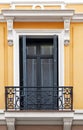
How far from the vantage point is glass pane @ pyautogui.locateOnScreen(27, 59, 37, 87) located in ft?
55.9

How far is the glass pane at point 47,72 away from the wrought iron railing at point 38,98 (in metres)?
0.28

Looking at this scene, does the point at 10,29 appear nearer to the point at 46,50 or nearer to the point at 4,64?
the point at 4,64

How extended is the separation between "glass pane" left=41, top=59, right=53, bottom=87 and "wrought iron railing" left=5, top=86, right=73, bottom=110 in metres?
0.28

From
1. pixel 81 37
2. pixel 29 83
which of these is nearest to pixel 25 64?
pixel 29 83

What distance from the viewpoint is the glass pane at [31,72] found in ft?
55.9

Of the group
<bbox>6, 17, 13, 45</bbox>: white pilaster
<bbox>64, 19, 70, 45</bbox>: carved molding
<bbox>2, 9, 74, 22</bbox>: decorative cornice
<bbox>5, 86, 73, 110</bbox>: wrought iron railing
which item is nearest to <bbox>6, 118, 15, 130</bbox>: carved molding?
<bbox>5, 86, 73, 110</bbox>: wrought iron railing

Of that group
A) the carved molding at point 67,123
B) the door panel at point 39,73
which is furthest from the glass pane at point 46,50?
the carved molding at point 67,123

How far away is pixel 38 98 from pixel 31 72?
83cm

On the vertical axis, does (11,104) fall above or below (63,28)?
below

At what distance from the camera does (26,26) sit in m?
16.9

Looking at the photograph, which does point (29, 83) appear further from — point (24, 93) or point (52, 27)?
point (52, 27)

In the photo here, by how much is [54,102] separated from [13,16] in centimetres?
254

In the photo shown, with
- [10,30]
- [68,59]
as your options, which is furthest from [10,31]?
[68,59]

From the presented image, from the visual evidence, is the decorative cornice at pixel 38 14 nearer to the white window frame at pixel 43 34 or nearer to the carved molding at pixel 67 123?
the white window frame at pixel 43 34
